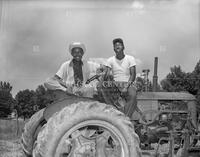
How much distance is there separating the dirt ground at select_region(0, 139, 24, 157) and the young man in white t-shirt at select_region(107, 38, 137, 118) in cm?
241

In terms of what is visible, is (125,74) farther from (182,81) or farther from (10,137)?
(10,137)

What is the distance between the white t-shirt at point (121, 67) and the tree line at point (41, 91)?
177 mm

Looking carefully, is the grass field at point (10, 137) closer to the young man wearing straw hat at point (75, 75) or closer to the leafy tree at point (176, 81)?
the young man wearing straw hat at point (75, 75)

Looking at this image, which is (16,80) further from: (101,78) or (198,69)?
(198,69)

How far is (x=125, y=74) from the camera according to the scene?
156 inches

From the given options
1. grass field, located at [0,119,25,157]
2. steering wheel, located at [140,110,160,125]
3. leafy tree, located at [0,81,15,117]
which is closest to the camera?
leafy tree, located at [0,81,15,117]

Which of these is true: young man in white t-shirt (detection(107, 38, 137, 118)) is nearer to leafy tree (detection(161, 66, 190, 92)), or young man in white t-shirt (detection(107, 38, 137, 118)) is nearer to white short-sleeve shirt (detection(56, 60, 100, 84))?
white short-sleeve shirt (detection(56, 60, 100, 84))

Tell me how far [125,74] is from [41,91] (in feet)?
3.20

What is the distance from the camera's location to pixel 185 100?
4.52m

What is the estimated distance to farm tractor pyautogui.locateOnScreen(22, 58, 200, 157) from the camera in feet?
10.5

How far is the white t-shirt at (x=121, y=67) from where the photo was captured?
3.73 meters

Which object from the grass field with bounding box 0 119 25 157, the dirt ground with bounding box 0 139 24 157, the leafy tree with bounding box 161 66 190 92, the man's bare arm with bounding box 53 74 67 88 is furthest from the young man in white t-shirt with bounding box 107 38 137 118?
the dirt ground with bounding box 0 139 24 157

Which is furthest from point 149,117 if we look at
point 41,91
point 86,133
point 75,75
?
point 41,91

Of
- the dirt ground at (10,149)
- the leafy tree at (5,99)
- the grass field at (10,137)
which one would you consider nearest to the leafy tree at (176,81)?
the leafy tree at (5,99)
